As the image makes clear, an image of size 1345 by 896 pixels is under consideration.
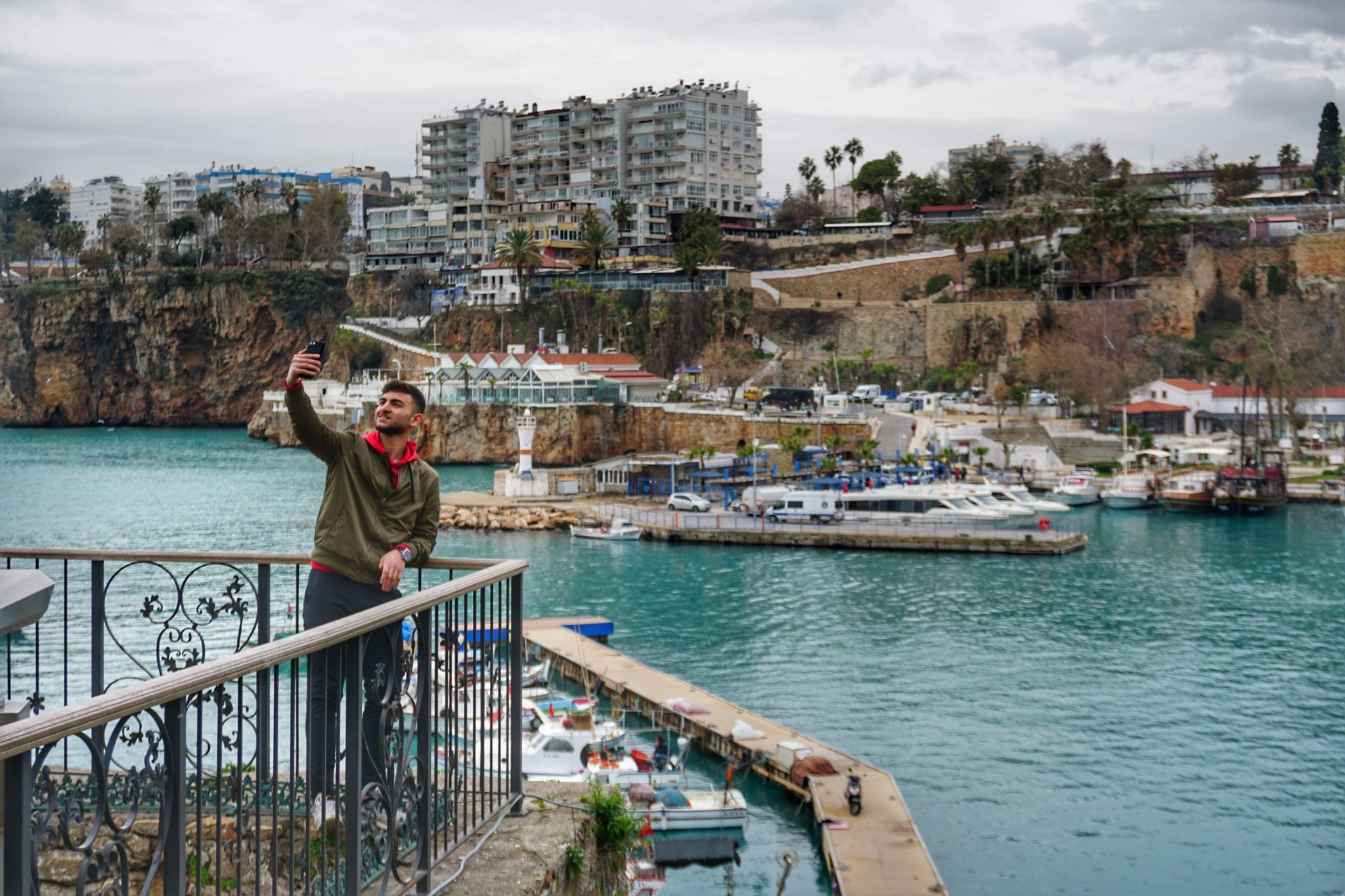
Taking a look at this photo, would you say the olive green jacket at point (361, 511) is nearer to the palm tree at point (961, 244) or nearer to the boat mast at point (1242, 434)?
the boat mast at point (1242, 434)

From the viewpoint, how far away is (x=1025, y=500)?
4494 cm

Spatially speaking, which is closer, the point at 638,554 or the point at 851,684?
the point at 851,684

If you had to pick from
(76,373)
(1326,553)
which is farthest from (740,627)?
(76,373)

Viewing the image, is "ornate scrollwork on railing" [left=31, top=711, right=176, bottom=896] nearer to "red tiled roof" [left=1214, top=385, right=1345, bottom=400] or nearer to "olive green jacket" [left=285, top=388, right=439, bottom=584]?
"olive green jacket" [left=285, top=388, right=439, bottom=584]

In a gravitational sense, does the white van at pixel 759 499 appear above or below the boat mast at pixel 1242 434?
below

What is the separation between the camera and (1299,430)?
195ft

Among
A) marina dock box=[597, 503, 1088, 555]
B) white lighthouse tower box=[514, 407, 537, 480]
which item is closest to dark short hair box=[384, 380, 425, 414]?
marina dock box=[597, 503, 1088, 555]

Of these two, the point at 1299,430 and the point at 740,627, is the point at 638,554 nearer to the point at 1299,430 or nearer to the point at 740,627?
the point at 740,627

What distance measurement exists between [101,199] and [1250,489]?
135 metres

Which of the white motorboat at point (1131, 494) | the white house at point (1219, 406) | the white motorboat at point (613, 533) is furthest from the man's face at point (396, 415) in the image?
the white house at point (1219, 406)

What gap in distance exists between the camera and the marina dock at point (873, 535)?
38812 mm

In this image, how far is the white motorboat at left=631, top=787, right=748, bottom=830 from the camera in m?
16.0

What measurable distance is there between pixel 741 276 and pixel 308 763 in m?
71.4

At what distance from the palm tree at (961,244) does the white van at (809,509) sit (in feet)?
110
